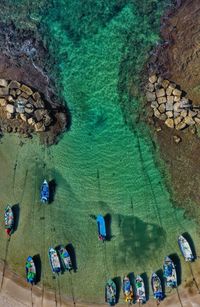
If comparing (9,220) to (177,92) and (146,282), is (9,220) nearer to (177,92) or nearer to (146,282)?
(146,282)

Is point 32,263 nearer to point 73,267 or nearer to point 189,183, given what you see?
point 73,267

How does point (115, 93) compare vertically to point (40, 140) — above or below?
above

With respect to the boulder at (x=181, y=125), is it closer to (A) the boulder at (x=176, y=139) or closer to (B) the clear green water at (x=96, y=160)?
(A) the boulder at (x=176, y=139)

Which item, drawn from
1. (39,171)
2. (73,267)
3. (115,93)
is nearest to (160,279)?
(73,267)

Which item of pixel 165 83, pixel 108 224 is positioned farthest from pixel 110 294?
pixel 165 83

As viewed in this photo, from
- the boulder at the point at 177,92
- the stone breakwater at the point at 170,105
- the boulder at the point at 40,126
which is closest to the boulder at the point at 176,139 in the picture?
the stone breakwater at the point at 170,105

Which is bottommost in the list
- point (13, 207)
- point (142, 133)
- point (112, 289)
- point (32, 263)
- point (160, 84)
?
point (112, 289)

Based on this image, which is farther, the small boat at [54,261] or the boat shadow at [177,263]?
the small boat at [54,261]
